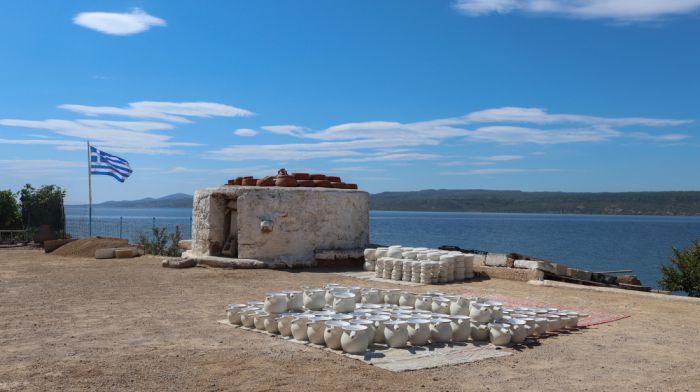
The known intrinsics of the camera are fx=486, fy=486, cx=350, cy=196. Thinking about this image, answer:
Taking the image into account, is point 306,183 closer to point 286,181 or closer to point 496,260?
point 286,181

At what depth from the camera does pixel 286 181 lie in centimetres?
1458

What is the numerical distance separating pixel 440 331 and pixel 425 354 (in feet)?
1.68

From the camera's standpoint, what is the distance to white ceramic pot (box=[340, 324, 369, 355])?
5.55 metres

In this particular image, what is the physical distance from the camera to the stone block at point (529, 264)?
38.6 feet

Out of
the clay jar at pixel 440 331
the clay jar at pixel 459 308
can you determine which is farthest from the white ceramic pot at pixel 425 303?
the clay jar at pixel 440 331

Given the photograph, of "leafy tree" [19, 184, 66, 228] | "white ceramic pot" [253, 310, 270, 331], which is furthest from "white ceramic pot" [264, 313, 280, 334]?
"leafy tree" [19, 184, 66, 228]

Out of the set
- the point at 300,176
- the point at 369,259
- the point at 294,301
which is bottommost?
the point at 369,259

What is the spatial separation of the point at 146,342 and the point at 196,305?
2.65 meters

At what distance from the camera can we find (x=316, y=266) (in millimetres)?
14180

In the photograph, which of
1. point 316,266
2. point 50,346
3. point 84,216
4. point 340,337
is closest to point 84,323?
point 50,346

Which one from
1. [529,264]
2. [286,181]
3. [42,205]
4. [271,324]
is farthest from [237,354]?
[42,205]

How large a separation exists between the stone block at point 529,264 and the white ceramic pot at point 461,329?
246 inches

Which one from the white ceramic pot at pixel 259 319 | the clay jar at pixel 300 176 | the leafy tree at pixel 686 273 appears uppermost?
the clay jar at pixel 300 176

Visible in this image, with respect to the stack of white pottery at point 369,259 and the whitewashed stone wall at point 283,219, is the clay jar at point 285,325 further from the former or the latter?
the whitewashed stone wall at point 283,219
